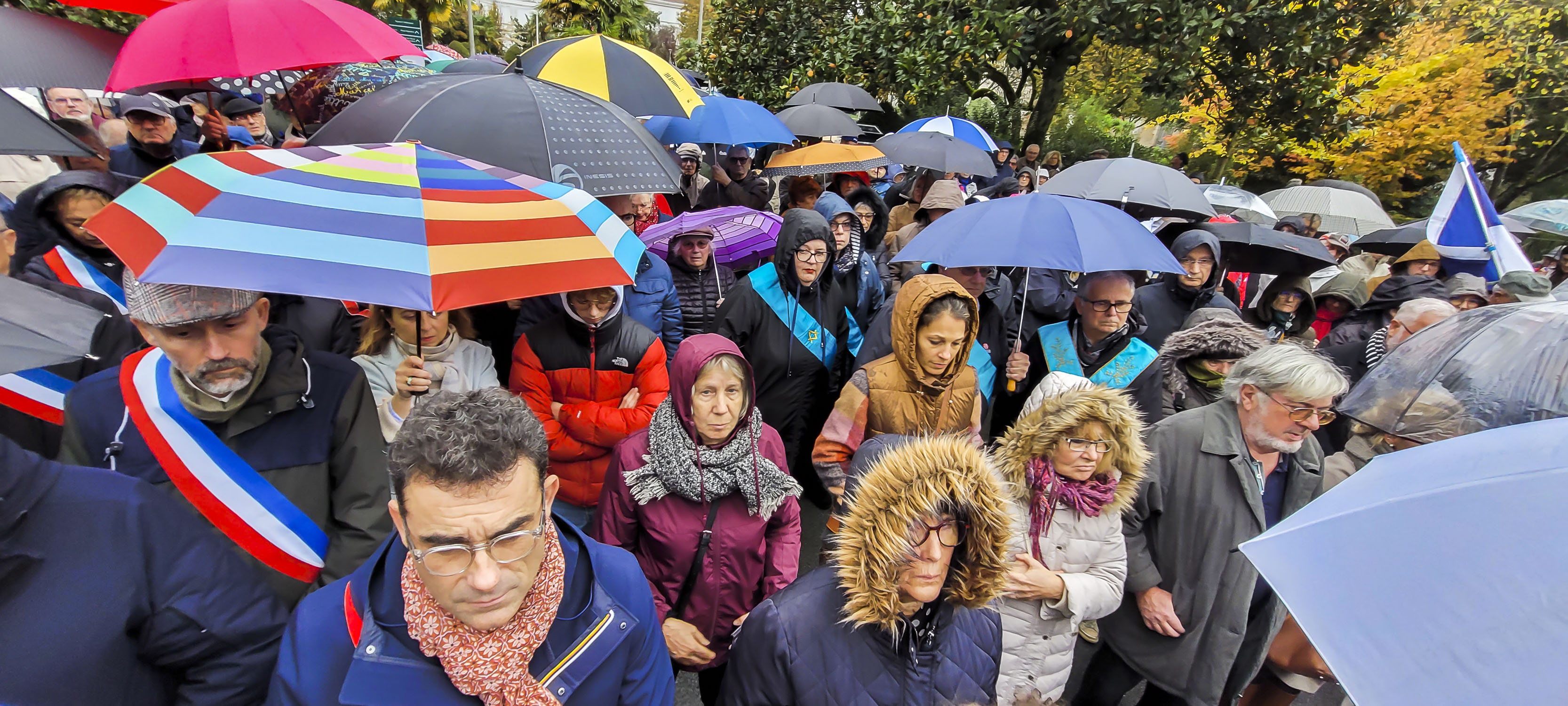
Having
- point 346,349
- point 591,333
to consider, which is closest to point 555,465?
point 591,333

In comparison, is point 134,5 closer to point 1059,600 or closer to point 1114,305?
point 1059,600

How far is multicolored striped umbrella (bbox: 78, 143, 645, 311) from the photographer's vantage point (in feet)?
4.88

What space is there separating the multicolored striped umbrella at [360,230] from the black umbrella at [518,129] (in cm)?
63

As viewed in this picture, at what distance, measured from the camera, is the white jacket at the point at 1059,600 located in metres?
2.38

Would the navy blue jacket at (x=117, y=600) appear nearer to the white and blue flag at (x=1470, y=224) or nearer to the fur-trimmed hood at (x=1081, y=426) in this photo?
the fur-trimmed hood at (x=1081, y=426)

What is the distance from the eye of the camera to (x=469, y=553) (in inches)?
49.6

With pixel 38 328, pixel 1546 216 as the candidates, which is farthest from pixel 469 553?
pixel 1546 216

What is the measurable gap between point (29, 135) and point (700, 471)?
6.79 feet

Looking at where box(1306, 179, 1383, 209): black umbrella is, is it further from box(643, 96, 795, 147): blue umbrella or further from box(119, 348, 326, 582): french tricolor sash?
box(119, 348, 326, 582): french tricolor sash

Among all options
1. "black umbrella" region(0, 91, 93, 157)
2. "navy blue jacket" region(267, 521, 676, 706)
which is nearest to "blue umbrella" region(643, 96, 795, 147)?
"black umbrella" region(0, 91, 93, 157)

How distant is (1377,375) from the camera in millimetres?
2361

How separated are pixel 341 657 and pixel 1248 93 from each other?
13878 mm

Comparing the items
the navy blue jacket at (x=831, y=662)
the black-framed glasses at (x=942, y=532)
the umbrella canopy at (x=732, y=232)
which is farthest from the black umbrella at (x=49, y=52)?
the black-framed glasses at (x=942, y=532)

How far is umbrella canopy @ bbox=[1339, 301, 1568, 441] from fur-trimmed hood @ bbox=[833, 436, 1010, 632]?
4.17 feet
